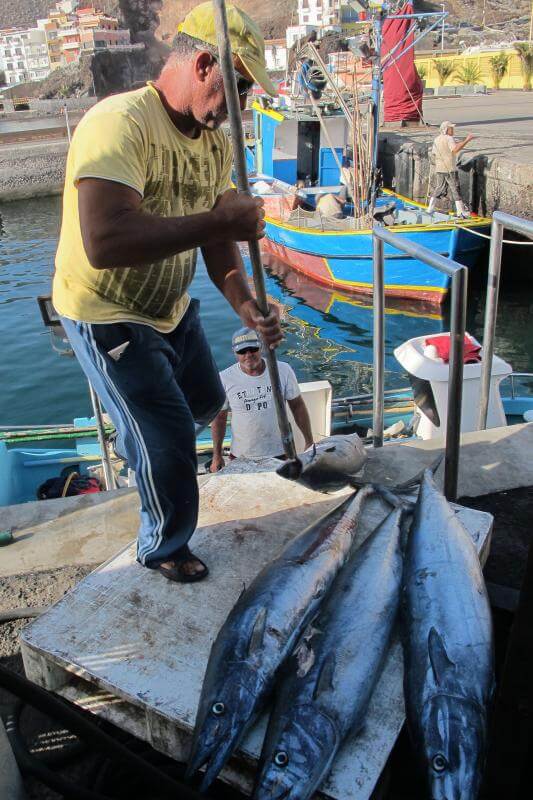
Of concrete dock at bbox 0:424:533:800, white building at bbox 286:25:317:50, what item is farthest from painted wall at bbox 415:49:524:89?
concrete dock at bbox 0:424:533:800

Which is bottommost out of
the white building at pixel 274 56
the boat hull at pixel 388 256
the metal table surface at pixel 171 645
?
the boat hull at pixel 388 256

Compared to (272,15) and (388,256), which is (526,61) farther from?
(272,15)

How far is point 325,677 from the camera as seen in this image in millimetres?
1776

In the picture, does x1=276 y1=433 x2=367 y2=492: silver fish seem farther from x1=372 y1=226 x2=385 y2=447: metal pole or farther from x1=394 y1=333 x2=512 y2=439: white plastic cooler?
x1=394 y1=333 x2=512 y2=439: white plastic cooler

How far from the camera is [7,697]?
87.6 inches

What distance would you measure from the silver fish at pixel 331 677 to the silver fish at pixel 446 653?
0.29ft

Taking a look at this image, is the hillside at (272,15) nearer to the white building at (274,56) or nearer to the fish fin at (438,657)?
the white building at (274,56)

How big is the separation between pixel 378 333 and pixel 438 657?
2083 millimetres

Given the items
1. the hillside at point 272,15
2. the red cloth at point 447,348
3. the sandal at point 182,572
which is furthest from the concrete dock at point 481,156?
the hillside at point 272,15

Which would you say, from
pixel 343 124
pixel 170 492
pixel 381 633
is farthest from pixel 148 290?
pixel 343 124

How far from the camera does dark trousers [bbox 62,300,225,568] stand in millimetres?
2146

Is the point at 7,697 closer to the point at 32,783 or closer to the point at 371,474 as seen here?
the point at 32,783

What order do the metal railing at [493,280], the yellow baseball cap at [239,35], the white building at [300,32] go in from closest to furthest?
1. the yellow baseball cap at [239,35]
2. the metal railing at [493,280]
3. the white building at [300,32]

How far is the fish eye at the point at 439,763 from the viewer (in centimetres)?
156
